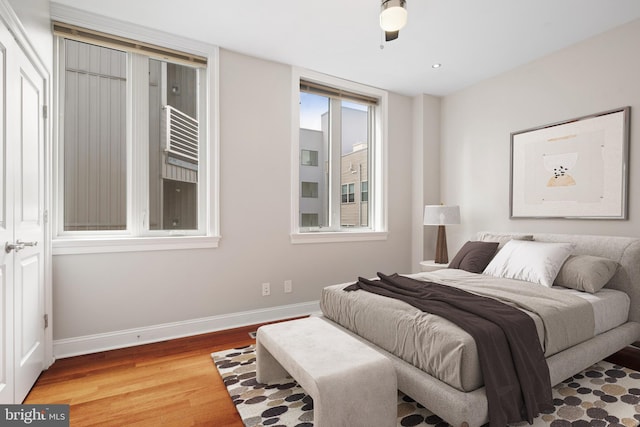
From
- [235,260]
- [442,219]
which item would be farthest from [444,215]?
[235,260]

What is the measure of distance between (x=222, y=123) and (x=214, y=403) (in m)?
2.39

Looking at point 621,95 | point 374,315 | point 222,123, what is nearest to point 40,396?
point 374,315

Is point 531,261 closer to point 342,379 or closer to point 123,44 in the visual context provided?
point 342,379

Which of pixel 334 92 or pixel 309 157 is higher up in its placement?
pixel 334 92

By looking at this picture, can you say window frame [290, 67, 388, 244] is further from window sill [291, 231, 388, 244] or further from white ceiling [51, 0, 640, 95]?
white ceiling [51, 0, 640, 95]

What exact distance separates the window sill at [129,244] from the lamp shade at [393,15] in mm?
2271

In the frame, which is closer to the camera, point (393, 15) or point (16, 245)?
point (16, 245)

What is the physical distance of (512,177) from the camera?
360 cm

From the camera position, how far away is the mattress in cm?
155

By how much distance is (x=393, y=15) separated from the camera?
1.97m

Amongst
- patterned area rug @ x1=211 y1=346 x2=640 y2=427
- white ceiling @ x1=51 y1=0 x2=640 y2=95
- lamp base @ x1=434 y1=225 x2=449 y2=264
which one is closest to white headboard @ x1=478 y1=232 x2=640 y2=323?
patterned area rug @ x1=211 y1=346 x2=640 y2=427

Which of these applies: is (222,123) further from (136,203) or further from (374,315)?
(374,315)

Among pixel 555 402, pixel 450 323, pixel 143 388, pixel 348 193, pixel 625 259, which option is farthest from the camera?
pixel 348 193

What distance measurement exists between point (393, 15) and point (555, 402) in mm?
2496
